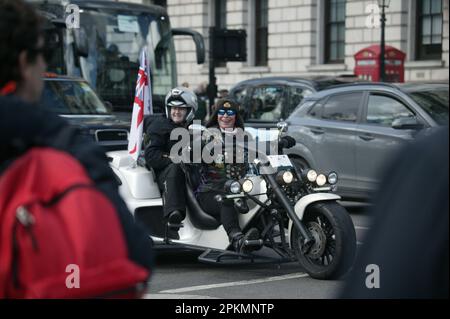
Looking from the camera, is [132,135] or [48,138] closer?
[48,138]

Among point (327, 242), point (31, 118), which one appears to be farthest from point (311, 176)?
point (31, 118)

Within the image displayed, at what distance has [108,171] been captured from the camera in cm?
234

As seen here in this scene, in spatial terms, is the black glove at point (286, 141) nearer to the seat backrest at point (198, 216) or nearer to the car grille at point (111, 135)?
the seat backrest at point (198, 216)

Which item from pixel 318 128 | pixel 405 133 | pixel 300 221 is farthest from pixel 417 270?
pixel 318 128

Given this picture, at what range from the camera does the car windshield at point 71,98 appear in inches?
539

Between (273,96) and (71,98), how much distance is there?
434 cm

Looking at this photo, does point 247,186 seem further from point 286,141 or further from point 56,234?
point 56,234

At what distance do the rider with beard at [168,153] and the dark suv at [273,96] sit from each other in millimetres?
7662

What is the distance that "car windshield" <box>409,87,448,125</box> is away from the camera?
11.5m

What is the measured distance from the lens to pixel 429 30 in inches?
1171

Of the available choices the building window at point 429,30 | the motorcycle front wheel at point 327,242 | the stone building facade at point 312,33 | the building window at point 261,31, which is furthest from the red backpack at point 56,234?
the building window at point 261,31

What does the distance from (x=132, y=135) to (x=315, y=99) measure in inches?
167

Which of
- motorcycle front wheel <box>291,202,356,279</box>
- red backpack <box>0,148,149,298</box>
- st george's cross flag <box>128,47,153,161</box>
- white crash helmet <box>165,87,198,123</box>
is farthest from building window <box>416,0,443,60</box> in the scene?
red backpack <box>0,148,149,298</box>
